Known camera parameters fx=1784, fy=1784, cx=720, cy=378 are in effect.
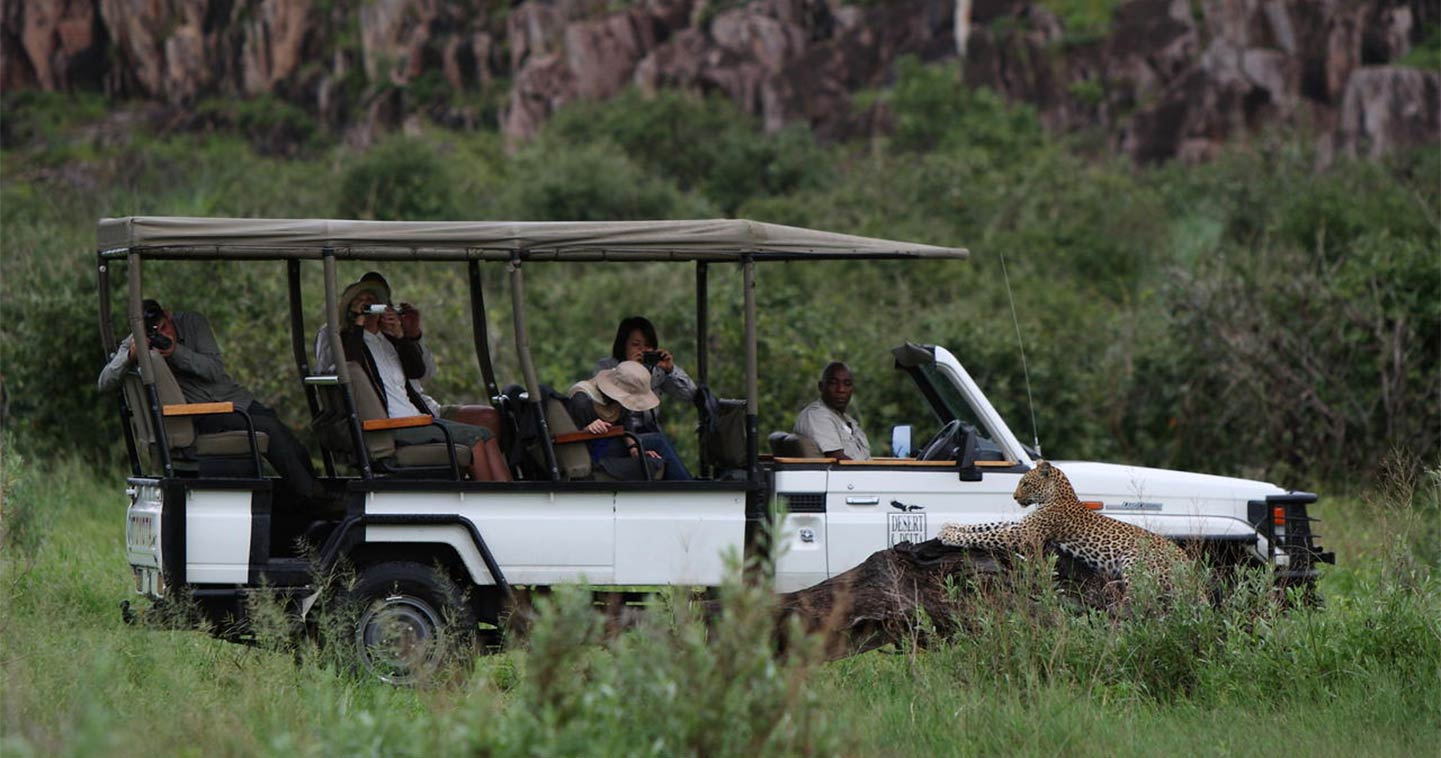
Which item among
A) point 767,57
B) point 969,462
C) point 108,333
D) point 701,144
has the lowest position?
point 969,462

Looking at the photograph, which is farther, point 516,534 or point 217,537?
point 516,534

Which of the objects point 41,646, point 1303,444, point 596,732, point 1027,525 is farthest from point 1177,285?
point 596,732

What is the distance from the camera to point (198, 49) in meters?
71.4

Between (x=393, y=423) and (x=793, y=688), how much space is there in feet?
11.9

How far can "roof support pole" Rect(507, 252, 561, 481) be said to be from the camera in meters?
7.97

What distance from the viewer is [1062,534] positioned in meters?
8.35

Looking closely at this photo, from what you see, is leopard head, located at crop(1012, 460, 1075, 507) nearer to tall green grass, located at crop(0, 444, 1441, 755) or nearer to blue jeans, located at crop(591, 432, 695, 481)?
tall green grass, located at crop(0, 444, 1441, 755)

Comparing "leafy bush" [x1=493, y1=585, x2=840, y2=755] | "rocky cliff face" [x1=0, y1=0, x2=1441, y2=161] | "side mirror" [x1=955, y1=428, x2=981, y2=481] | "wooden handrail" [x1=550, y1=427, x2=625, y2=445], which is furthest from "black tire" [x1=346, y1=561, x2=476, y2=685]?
"rocky cliff face" [x1=0, y1=0, x2=1441, y2=161]

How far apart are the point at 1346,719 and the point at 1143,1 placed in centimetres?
7193

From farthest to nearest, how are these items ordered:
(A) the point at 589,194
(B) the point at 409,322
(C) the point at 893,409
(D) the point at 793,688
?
(A) the point at 589,194 < (C) the point at 893,409 < (B) the point at 409,322 < (D) the point at 793,688

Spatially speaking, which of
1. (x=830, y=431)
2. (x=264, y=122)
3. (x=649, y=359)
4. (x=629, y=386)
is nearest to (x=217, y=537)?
(x=629, y=386)

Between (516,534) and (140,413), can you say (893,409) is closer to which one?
(516,534)

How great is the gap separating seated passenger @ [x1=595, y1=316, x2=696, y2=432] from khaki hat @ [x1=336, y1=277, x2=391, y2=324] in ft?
3.78

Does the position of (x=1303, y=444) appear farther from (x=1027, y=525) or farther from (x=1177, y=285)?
(x=1027, y=525)
